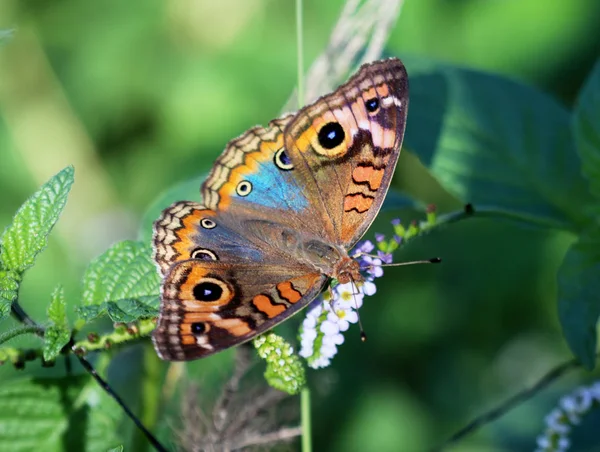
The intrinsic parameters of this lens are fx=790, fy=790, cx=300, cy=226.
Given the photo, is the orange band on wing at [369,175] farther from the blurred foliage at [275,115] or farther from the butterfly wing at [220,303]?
the blurred foliage at [275,115]

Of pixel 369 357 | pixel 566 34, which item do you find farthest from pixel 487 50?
pixel 369 357

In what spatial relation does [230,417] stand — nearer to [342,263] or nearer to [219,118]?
[342,263]

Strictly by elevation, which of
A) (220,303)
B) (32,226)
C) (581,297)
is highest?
(32,226)

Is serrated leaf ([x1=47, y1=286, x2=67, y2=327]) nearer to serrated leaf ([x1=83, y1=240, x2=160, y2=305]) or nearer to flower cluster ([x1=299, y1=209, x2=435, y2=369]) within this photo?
serrated leaf ([x1=83, y1=240, x2=160, y2=305])

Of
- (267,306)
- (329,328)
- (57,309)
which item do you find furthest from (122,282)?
(329,328)

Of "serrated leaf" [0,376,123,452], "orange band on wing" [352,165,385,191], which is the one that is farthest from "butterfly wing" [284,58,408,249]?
"serrated leaf" [0,376,123,452]

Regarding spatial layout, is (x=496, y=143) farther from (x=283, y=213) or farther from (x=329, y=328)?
(x=329, y=328)
